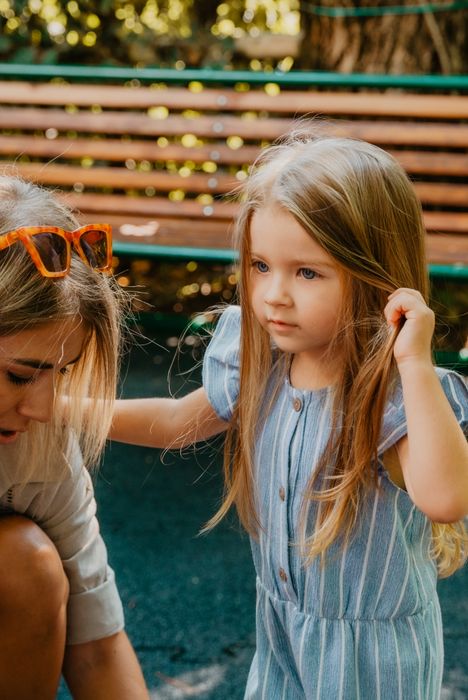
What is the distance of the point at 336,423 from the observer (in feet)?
5.16

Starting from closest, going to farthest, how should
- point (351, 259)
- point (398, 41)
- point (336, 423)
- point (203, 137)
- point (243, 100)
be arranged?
point (351, 259) < point (336, 423) < point (243, 100) < point (203, 137) < point (398, 41)

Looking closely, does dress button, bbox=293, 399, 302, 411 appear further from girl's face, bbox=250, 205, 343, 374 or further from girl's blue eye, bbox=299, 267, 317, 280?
girl's blue eye, bbox=299, 267, 317, 280

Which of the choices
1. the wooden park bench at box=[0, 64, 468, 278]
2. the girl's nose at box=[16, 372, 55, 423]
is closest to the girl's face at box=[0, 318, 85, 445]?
the girl's nose at box=[16, 372, 55, 423]

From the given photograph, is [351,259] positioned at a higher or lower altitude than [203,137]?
higher

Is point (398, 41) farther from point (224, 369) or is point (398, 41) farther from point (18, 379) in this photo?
point (18, 379)

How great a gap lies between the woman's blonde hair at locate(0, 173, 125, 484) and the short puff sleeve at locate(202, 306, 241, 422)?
0.59ft

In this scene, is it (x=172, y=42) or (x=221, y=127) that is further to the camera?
(x=172, y=42)

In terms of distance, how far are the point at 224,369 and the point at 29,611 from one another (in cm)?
55

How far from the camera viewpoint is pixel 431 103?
3.59 m

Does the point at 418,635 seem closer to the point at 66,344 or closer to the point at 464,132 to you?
the point at 66,344

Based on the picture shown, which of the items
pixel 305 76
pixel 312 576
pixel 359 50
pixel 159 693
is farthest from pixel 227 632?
pixel 359 50

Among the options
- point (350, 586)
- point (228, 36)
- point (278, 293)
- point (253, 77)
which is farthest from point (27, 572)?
point (228, 36)

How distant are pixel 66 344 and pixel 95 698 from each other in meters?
0.71

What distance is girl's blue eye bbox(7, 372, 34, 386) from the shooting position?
153cm
